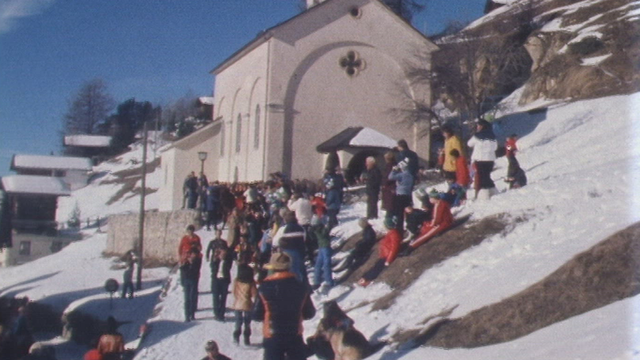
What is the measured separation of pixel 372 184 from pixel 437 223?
395cm

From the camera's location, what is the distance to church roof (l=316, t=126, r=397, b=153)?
35.0 m

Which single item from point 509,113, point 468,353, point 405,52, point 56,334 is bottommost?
point 56,334

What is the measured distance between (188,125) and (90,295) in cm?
3974

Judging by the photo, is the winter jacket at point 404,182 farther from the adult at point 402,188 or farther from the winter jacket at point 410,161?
the winter jacket at point 410,161

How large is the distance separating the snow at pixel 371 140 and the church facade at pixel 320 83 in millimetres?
652

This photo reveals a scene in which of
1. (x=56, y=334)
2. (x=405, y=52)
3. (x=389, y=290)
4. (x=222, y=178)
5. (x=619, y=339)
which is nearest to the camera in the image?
(x=619, y=339)

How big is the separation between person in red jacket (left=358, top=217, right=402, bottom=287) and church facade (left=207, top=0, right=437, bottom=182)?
817 inches

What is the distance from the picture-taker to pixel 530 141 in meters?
31.3

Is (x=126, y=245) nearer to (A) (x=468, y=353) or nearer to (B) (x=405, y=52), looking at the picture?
(B) (x=405, y=52)

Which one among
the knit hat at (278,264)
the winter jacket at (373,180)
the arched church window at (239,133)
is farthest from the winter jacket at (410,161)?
the arched church window at (239,133)

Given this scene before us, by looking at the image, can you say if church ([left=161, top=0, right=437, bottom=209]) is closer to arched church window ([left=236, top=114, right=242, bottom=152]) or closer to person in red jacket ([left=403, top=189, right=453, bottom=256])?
arched church window ([left=236, top=114, right=242, bottom=152])

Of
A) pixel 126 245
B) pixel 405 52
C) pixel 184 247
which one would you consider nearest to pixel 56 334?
pixel 126 245

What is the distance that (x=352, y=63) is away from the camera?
124 feet

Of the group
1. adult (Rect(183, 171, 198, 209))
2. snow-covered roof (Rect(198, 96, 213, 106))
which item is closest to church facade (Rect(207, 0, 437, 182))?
adult (Rect(183, 171, 198, 209))
